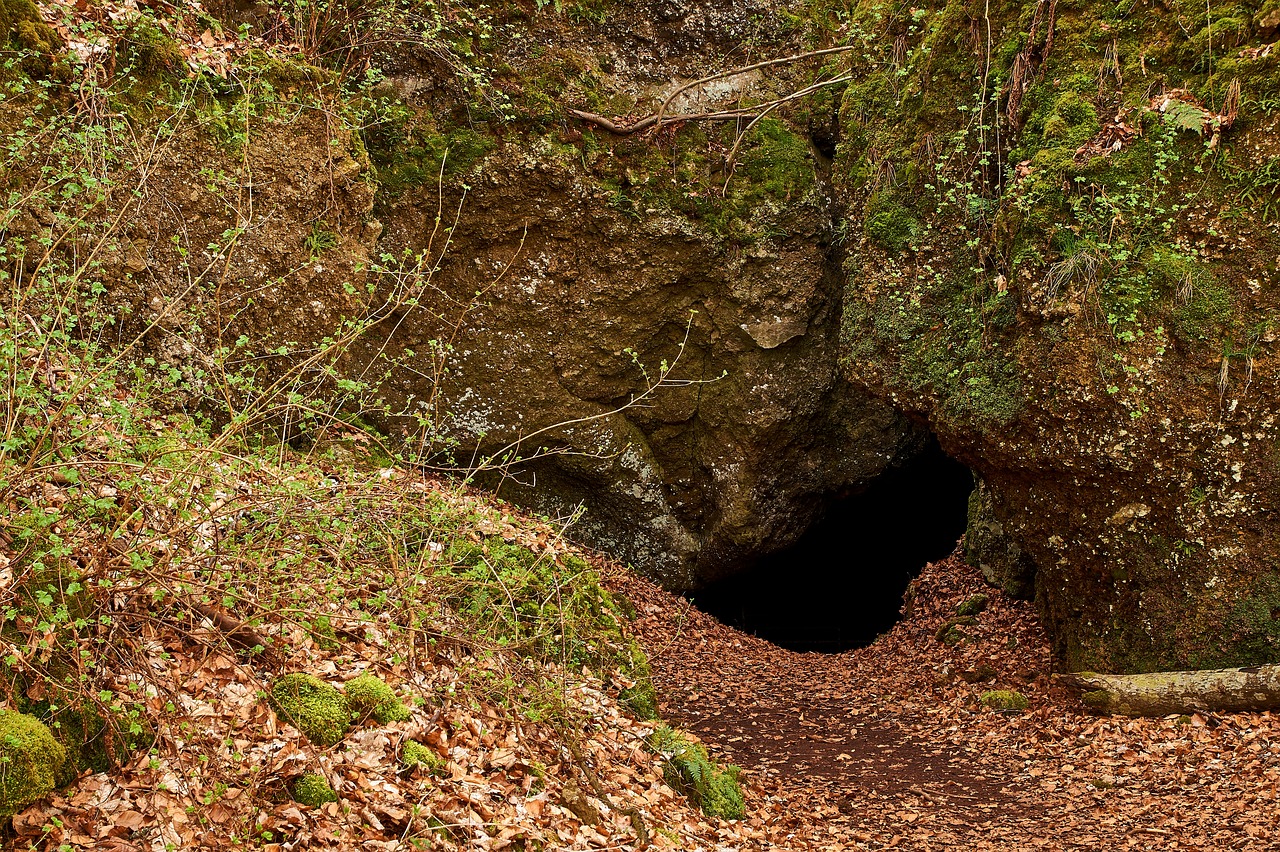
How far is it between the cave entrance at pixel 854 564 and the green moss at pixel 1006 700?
159 inches

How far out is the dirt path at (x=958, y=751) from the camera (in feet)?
17.6

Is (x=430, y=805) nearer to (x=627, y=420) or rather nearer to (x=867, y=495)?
(x=627, y=420)

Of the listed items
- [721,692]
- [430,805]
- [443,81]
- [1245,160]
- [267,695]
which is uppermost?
[1245,160]

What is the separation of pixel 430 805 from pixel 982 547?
7882mm

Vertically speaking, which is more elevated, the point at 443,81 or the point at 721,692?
the point at 443,81

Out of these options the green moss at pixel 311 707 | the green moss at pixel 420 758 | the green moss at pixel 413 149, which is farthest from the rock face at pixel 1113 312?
the green moss at pixel 311 707

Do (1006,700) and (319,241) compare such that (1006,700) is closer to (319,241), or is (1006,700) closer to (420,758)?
(420,758)

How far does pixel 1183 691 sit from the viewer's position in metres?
6.56

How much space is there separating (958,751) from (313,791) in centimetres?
526

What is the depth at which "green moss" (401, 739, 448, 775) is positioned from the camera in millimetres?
3924

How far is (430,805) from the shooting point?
12.2 feet

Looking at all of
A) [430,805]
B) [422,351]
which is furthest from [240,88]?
[430,805]

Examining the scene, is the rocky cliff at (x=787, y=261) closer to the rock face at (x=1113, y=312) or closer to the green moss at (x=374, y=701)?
the rock face at (x=1113, y=312)

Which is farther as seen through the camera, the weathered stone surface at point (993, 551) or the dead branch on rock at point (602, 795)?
the weathered stone surface at point (993, 551)
